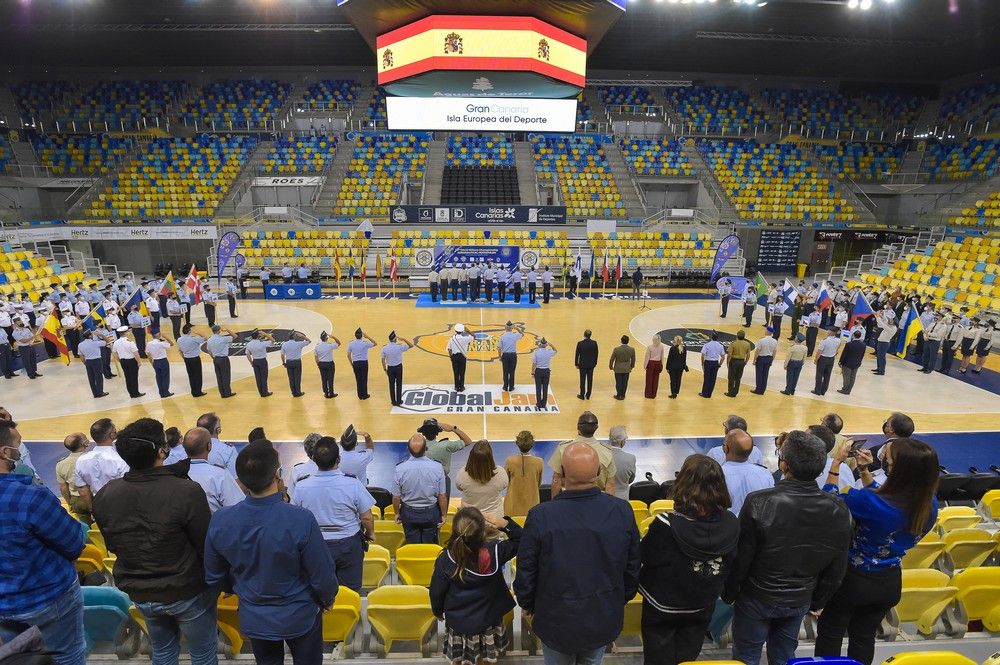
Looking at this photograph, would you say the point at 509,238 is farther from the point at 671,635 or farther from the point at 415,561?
the point at 671,635

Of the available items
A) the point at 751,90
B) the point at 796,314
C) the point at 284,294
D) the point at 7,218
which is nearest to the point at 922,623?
the point at 796,314

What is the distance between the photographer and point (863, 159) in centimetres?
3353

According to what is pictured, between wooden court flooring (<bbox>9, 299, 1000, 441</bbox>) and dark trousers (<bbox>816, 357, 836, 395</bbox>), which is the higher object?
dark trousers (<bbox>816, 357, 836, 395</bbox>)

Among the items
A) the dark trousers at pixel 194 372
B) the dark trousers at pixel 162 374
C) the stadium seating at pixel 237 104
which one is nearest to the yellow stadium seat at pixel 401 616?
the dark trousers at pixel 194 372

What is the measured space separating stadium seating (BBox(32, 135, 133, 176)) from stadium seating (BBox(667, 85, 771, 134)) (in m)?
36.0

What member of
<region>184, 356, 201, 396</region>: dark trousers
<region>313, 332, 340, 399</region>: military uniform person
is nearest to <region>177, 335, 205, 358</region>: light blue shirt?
<region>184, 356, 201, 396</region>: dark trousers

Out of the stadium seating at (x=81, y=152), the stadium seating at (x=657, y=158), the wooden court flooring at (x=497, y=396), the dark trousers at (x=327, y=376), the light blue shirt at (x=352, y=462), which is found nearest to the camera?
the light blue shirt at (x=352, y=462)

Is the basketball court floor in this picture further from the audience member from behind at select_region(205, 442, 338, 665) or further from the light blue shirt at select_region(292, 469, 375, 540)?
the audience member from behind at select_region(205, 442, 338, 665)

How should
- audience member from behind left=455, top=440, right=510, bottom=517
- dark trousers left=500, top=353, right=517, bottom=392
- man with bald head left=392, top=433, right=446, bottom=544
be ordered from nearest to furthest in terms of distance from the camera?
audience member from behind left=455, top=440, right=510, bottom=517
man with bald head left=392, top=433, right=446, bottom=544
dark trousers left=500, top=353, right=517, bottom=392

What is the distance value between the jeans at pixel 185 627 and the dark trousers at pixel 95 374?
10.0m

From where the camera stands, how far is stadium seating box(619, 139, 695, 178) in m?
32.1

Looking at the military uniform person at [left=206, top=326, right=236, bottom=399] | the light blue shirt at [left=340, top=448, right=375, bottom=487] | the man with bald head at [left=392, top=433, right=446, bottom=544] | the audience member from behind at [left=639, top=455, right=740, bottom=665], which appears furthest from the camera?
the military uniform person at [left=206, top=326, right=236, bottom=399]

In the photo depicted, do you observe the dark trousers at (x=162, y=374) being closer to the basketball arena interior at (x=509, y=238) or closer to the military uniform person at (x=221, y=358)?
the basketball arena interior at (x=509, y=238)

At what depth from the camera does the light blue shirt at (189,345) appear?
10.6 metres
